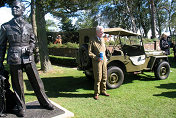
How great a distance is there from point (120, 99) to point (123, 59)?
1.64 metres

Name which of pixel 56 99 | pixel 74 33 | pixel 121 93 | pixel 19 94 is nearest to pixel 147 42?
pixel 74 33

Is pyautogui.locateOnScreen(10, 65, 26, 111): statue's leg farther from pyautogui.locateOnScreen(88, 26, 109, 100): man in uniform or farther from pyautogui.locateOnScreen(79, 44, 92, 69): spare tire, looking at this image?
Answer: pyautogui.locateOnScreen(79, 44, 92, 69): spare tire

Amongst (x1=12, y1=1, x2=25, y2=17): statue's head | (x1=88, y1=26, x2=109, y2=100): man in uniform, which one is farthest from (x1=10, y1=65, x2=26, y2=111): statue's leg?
(x1=88, y1=26, x2=109, y2=100): man in uniform

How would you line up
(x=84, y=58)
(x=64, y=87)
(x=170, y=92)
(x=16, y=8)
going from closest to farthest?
(x=16, y=8) → (x=170, y=92) → (x=84, y=58) → (x=64, y=87)

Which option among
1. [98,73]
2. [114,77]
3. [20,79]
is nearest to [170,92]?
[114,77]

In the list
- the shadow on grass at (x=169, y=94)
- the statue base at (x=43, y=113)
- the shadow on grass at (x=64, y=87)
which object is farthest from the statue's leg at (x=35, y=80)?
the shadow on grass at (x=169, y=94)

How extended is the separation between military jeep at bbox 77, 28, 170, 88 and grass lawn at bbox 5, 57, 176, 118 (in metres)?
0.44

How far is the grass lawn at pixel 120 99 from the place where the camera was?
388 cm

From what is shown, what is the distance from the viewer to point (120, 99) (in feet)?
15.6

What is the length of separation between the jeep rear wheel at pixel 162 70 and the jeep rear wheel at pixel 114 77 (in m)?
1.79

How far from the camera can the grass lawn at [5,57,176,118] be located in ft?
12.7

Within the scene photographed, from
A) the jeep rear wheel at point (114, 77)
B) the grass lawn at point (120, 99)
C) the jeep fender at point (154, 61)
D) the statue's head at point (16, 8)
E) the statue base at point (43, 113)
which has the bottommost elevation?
the grass lawn at point (120, 99)

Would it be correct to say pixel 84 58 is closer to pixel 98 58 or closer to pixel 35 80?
pixel 98 58

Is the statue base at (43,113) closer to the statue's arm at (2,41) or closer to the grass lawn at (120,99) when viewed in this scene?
the grass lawn at (120,99)
